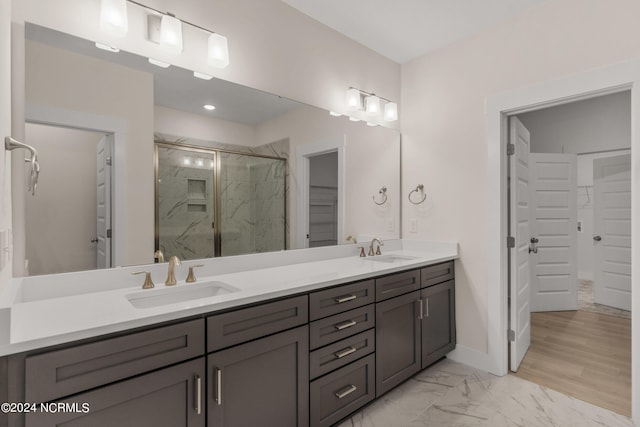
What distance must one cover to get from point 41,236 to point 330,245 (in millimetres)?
1707

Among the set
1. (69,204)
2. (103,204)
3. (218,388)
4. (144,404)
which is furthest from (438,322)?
(69,204)

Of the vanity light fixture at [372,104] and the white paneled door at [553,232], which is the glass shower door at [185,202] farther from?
the white paneled door at [553,232]

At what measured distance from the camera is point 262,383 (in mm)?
1416

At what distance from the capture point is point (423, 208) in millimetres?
2959

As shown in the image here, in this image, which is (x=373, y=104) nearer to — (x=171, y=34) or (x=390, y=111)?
(x=390, y=111)

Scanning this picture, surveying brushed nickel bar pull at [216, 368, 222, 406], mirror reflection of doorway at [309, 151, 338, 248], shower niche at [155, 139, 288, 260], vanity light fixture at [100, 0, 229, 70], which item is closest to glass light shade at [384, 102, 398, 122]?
mirror reflection of doorway at [309, 151, 338, 248]

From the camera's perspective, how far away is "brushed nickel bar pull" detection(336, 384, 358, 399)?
68.7 inches

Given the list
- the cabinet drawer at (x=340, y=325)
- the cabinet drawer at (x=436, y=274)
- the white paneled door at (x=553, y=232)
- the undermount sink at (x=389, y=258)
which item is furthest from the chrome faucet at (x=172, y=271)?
the white paneled door at (x=553, y=232)

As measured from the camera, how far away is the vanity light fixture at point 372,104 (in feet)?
8.68

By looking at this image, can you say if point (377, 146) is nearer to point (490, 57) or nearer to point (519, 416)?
point (490, 57)

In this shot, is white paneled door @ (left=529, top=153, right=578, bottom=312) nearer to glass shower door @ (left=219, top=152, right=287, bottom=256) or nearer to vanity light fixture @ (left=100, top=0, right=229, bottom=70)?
glass shower door @ (left=219, top=152, right=287, bottom=256)

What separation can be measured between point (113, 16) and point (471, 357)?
10.3 ft

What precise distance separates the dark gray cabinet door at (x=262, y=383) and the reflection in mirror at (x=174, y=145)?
2.27 feet

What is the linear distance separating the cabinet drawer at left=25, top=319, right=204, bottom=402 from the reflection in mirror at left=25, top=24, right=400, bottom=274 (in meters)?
0.62
